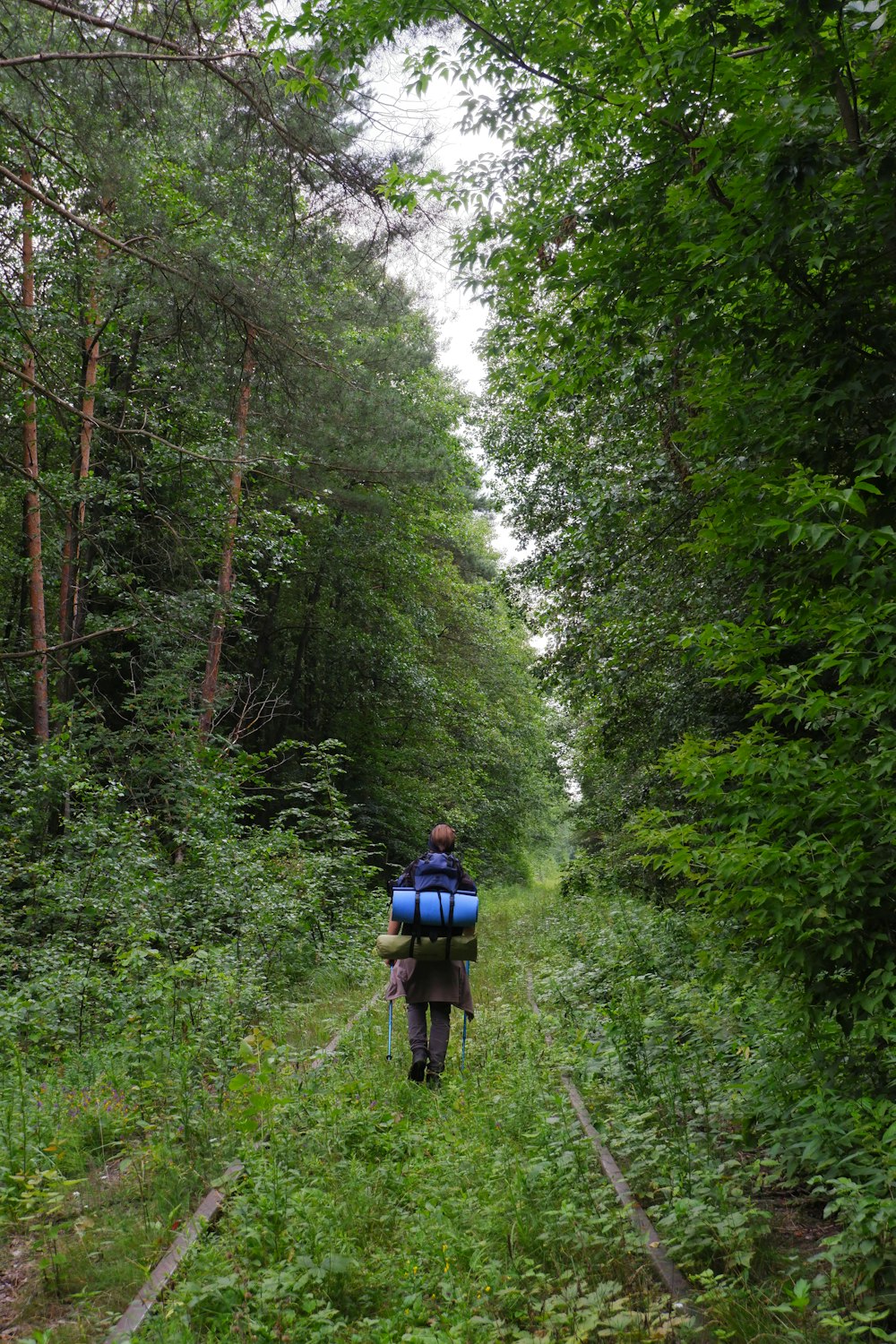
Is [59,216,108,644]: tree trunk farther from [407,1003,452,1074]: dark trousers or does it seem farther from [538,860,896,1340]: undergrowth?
[538,860,896,1340]: undergrowth

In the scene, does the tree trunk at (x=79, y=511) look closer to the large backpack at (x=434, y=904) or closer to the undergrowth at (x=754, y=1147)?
the large backpack at (x=434, y=904)

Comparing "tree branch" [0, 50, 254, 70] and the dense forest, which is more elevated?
"tree branch" [0, 50, 254, 70]

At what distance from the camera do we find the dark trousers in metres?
7.06

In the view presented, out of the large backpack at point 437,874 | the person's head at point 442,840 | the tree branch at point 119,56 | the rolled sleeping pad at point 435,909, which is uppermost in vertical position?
the tree branch at point 119,56

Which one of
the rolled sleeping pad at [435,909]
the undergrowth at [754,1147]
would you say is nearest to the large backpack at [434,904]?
the rolled sleeping pad at [435,909]

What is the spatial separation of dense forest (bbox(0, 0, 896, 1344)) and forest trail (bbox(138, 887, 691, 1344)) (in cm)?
6

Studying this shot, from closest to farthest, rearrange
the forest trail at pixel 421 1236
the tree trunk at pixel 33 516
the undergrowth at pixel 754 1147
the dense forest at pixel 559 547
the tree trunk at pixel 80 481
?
1. the undergrowth at pixel 754 1147
2. the forest trail at pixel 421 1236
3. the dense forest at pixel 559 547
4. the tree trunk at pixel 33 516
5. the tree trunk at pixel 80 481

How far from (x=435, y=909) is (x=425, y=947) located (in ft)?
1.13

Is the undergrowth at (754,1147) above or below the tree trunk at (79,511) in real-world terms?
below

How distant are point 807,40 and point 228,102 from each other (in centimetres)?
534

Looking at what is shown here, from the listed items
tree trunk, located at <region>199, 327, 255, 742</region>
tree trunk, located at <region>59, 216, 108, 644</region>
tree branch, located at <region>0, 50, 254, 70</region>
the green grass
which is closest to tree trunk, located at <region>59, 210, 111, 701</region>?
tree trunk, located at <region>59, 216, 108, 644</region>

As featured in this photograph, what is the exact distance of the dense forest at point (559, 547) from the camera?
4148mm

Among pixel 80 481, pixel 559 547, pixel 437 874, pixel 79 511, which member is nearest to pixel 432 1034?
pixel 437 874

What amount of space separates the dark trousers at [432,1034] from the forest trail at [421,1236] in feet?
1.93
